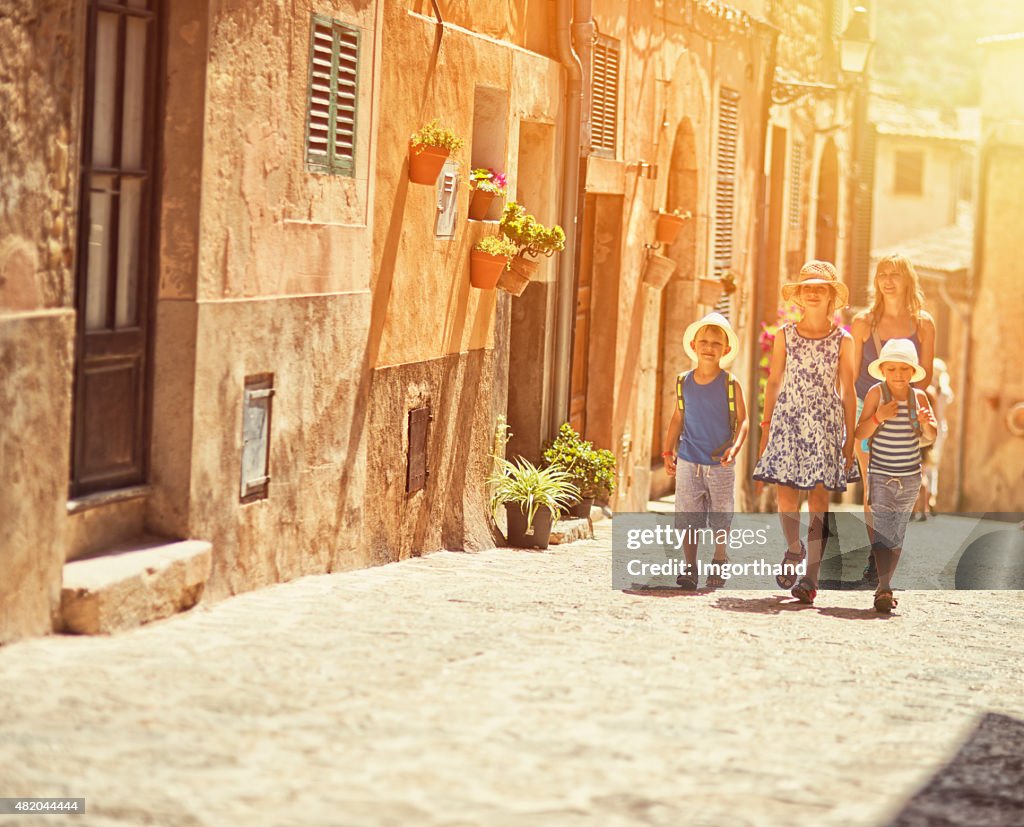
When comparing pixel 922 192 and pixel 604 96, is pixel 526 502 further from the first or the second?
pixel 922 192

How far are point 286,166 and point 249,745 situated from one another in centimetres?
351

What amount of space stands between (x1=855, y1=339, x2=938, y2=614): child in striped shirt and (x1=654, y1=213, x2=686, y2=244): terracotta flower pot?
6.93 m

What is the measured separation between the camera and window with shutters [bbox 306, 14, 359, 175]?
25.4ft

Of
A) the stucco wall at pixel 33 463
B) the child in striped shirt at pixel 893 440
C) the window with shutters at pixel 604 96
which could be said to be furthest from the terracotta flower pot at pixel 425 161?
the window with shutters at pixel 604 96

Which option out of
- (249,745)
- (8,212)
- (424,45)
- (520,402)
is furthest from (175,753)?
(520,402)

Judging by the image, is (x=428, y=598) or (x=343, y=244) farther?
(x=343, y=244)

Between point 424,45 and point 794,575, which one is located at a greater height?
point 424,45

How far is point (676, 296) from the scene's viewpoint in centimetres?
1619

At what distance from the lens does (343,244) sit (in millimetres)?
8195

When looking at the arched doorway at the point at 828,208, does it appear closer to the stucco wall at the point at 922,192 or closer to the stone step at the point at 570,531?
the stone step at the point at 570,531

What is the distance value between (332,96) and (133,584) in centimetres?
291

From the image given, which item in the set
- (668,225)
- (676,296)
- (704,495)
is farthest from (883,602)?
(676,296)

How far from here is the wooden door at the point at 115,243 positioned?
623 cm

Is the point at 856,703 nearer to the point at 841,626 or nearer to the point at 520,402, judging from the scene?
the point at 841,626
